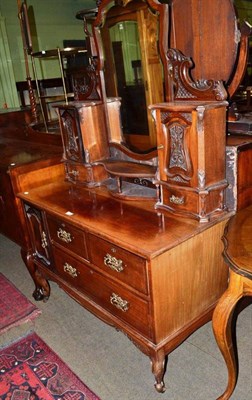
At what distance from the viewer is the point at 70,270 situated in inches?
75.9

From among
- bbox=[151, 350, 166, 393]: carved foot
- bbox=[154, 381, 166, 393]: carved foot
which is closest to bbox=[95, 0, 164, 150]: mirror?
bbox=[151, 350, 166, 393]: carved foot

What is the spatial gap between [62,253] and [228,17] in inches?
56.3

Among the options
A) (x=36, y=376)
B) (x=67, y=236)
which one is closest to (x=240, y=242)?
(x=67, y=236)

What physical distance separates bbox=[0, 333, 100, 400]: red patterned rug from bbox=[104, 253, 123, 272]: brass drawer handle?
2.09ft

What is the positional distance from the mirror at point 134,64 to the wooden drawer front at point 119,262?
61 cm

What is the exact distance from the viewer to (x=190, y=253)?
1.50 m

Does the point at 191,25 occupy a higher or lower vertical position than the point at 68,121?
higher

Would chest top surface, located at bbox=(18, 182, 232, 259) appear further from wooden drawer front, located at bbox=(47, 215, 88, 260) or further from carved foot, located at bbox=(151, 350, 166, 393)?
carved foot, located at bbox=(151, 350, 166, 393)

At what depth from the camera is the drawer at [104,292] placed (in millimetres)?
1534

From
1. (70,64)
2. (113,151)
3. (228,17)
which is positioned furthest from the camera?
(70,64)

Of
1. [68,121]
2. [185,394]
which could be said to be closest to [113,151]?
[68,121]

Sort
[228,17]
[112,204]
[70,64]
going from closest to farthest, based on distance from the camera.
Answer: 1. [228,17]
2. [112,204]
3. [70,64]

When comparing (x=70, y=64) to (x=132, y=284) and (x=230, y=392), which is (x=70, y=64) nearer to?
(x=132, y=284)

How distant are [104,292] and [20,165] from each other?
0.99 metres
